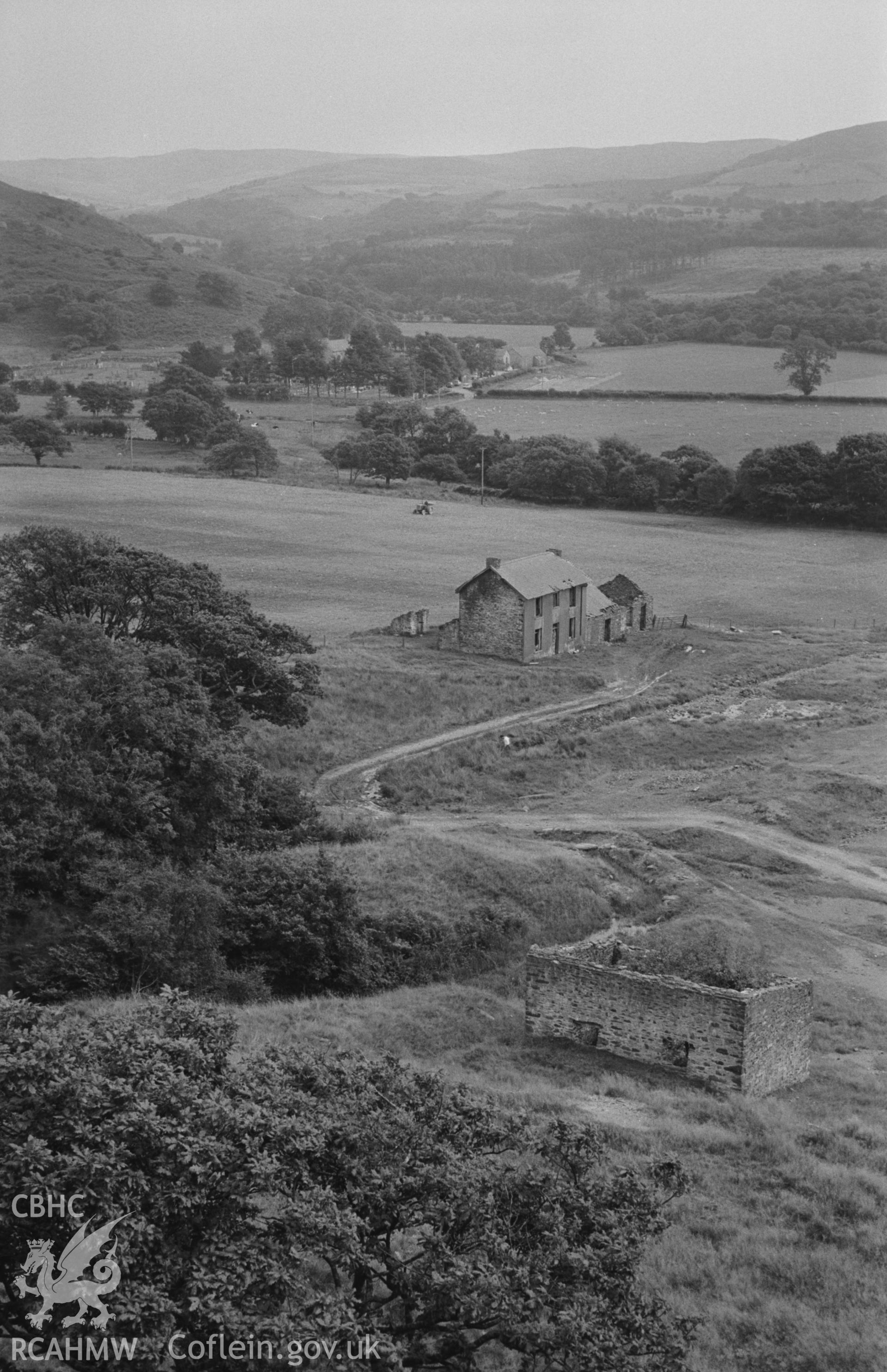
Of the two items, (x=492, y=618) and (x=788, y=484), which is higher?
(x=788, y=484)

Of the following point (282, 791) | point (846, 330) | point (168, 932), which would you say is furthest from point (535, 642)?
point (846, 330)

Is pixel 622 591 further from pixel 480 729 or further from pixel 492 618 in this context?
pixel 480 729

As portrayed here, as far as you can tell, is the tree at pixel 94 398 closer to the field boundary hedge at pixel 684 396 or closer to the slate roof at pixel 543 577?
the field boundary hedge at pixel 684 396

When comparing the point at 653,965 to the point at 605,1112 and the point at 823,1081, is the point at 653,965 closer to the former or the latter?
the point at 823,1081

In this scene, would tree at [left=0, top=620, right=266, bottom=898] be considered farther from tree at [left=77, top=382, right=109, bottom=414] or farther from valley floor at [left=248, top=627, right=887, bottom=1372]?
tree at [left=77, top=382, right=109, bottom=414]

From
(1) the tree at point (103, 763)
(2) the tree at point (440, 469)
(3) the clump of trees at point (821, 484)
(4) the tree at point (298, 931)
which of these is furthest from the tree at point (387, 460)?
(4) the tree at point (298, 931)

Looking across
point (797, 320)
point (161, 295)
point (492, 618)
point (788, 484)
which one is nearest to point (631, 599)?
point (492, 618)

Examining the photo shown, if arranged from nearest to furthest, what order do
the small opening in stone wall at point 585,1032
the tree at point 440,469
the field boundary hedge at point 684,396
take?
1. the small opening in stone wall at point 585,1032
2. the tree at point 440,469
3. the field boundary hedge at point 684,396
